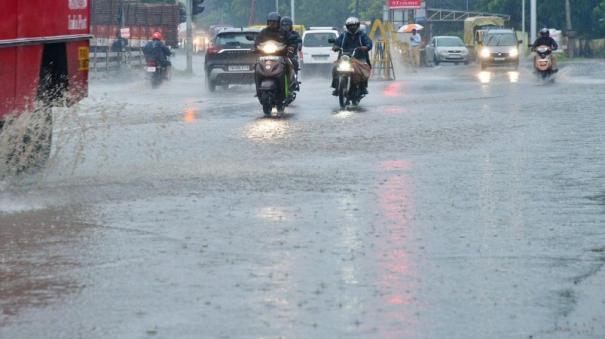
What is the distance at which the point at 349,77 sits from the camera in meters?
26.5

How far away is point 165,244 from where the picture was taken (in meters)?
9.70

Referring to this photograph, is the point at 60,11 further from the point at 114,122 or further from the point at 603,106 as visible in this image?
the point at 603,106

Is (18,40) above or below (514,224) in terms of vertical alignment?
above

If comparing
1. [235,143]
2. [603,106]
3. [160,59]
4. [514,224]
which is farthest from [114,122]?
[160,59]

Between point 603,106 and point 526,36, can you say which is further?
point 526,36

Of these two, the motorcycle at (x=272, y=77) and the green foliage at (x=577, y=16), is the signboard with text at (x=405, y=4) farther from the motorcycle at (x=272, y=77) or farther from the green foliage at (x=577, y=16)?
the motorcycle at (x=272, y=77)

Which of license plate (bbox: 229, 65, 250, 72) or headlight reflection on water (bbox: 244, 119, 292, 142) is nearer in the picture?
headlight reflection on water (bbox: 244, 119, 292, 142)

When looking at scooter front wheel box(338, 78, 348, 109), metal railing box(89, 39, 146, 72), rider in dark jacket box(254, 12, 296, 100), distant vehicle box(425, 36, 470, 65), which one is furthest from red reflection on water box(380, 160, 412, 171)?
distant vehicle box(425, 36, 470, 65)

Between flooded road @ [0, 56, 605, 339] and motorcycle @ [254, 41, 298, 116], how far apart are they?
399cm

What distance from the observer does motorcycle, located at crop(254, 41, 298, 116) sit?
78.6 feet

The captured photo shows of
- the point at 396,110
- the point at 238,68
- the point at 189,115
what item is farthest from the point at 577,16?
the point at 189,115

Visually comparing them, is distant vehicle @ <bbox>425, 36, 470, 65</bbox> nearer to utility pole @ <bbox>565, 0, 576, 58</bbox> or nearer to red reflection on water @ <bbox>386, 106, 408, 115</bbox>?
utility pole @ <bbox>565, 0, 576, 58</bbox>

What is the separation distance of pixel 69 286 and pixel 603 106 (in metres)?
19.2

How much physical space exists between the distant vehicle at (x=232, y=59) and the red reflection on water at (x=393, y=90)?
320 cm
